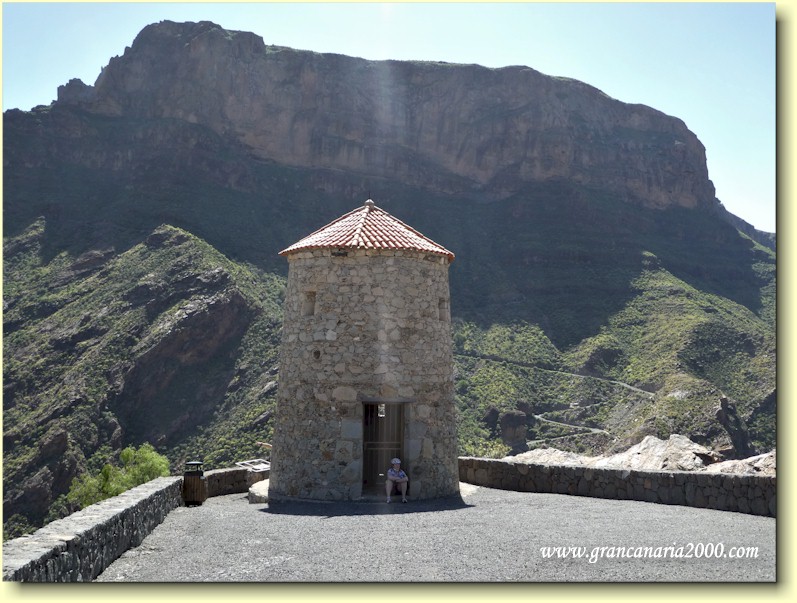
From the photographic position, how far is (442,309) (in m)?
15.8

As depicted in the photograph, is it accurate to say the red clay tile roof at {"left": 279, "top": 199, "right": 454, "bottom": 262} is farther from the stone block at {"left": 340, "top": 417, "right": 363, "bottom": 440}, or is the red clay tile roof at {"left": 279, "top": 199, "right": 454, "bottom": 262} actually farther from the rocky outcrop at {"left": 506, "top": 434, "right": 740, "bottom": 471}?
the rocky outcrop at {"left": 506, "top": 434, "right": 740, "bottom": 471}

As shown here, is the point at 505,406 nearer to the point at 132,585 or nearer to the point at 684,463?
the point at 684,463

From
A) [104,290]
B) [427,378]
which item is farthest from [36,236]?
[427,378]

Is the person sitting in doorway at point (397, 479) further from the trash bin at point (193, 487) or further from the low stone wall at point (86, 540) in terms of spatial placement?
the low stone wall at point (86, 540)

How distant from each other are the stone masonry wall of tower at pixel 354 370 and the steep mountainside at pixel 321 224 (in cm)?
2391

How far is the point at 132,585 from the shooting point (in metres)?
7.32

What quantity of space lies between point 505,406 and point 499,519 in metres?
34.0

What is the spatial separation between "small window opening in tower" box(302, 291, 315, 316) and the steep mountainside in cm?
2399

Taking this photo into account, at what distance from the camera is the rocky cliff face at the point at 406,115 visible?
265 feet

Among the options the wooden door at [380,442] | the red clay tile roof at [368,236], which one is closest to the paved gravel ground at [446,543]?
the wooden door at [380,442]

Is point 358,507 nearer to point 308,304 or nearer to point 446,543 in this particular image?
point 308,304

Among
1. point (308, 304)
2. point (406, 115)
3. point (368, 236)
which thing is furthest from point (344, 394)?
point (406, 115)

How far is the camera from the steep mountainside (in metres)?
43.5

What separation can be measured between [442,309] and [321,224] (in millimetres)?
55863
